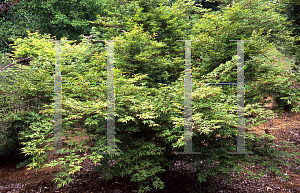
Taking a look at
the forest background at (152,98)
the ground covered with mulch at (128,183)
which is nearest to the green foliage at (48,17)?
the forest background at (152,98)

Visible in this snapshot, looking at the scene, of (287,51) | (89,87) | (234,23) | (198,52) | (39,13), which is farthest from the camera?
(39,13)

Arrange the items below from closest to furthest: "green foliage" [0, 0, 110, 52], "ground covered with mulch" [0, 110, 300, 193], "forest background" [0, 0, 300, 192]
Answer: "forest background" [0, 0, 300, 192], "ground covered with mulch" [0, 110, 300, 193], "green foliage" [0, 0, 110, 52]

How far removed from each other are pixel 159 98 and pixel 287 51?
7296 millimetres

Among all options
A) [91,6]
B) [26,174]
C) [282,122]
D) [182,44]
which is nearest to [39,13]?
[91,6]

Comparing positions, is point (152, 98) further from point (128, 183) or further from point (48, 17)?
point (48, 17)

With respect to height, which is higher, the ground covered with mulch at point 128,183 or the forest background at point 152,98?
the forest background at point 152,98

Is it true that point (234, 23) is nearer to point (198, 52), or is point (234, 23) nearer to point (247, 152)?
point (198, 52)

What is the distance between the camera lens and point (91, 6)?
10859mm

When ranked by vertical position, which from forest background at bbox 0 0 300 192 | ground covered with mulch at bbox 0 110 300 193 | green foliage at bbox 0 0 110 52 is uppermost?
green foliage at bbox 0 0 110 52

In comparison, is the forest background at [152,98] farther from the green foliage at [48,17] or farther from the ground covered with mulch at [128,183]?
the green foliage at [48,17]

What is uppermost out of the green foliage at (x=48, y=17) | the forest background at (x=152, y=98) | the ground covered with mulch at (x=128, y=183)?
the green foliage at (x=48, y=17)

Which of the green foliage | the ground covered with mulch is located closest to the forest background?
the ground covered with mulch

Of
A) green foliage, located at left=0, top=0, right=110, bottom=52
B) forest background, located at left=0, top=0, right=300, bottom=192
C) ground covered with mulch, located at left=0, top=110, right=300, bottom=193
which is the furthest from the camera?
green foliage, located at left=0, top=0, right=110, bottom=52

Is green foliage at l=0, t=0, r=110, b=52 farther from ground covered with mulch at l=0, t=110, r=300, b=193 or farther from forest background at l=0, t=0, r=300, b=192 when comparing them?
ground covered with mulch at l=0, t=110, r=300, b=193
